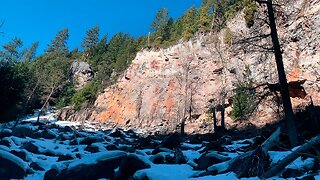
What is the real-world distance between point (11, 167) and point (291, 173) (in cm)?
811

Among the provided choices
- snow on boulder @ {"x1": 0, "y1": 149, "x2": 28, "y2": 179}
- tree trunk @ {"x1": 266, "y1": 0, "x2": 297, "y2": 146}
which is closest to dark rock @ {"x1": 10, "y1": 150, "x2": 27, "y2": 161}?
snow on boulder @ {"x1": 0, "y1": 149, "x2": 28, "y2": 179}

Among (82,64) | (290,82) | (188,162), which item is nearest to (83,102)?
(82,64)

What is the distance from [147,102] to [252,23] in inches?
752

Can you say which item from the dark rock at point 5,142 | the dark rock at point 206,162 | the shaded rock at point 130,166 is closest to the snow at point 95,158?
the shaded rock at point 130,166

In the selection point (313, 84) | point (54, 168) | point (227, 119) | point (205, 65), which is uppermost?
point (205, 65)

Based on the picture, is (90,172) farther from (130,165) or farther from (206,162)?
(206,162)

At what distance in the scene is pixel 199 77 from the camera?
1801 inches

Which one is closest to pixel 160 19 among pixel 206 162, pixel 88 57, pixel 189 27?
pixel 189 27

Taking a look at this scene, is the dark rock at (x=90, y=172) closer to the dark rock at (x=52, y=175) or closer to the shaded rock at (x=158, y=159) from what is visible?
the dark rock at (x=52, y=175)

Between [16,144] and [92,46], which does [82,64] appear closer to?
[92,46]

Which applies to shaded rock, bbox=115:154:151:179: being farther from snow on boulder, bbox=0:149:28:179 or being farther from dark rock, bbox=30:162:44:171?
dark rock, bbox=30:162:44:171

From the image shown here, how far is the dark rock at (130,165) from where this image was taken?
9.17 meters

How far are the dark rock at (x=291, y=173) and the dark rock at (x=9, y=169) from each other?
766cm

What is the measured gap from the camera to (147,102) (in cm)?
4803
